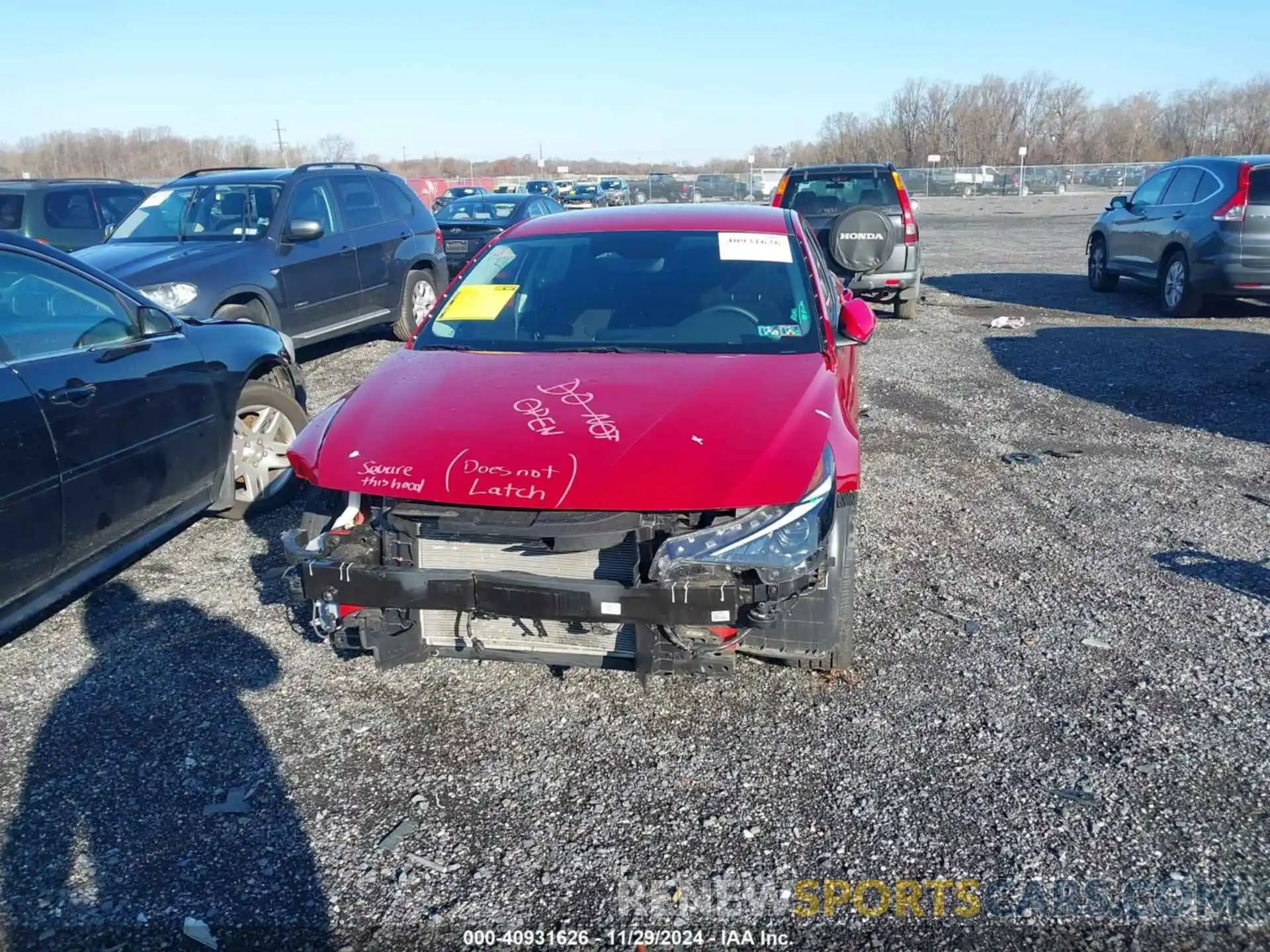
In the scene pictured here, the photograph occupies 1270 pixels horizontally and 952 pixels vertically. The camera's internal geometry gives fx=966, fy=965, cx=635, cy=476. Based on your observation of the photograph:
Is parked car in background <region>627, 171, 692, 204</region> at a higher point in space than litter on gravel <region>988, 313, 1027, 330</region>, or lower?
higher

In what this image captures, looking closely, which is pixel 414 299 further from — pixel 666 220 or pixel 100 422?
pixel 100 422

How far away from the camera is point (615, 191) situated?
37.8 m

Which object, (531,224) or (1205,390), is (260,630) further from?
(1205,390)

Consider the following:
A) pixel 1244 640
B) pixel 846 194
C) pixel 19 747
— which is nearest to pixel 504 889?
pixel 19 747

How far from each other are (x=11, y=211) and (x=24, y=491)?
11.1 m

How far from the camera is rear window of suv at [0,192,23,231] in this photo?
485 inches

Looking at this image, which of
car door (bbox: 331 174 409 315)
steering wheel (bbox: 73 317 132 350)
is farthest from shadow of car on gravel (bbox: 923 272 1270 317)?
steering wheel (bbox: 73 317 132 350)

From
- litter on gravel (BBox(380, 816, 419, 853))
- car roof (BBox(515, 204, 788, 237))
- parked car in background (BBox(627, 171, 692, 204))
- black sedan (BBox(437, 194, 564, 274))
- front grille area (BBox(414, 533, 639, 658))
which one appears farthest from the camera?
parked car in background (BBox(627, 171, 692, 204))

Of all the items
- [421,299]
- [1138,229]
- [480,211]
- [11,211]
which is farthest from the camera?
[480,211]

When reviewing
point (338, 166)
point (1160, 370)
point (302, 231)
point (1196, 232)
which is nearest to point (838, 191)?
point (1196, 232)

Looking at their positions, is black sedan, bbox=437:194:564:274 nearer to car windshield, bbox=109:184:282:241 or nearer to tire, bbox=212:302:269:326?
car windshield, bbox=109:184:282:241

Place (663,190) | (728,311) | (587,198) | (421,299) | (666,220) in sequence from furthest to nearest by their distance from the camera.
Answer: (663,190) → (587,198) → (421,299) → (666,220) → (728,311)

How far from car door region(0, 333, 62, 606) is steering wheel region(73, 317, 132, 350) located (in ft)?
1.33

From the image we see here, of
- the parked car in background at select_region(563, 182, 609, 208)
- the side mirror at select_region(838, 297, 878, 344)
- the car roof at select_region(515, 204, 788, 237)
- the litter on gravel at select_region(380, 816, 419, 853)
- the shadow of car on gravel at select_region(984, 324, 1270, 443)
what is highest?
the parked car in background at select_region(563, 182, 609, 208)
